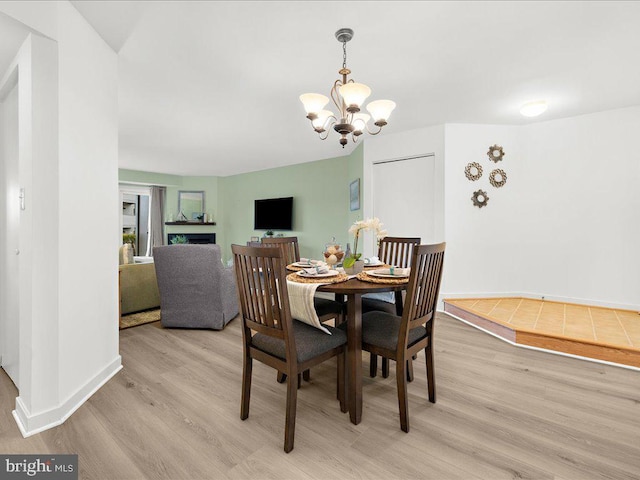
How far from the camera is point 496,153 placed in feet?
13.1

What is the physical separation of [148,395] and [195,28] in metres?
2.36

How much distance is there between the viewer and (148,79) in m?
2.73

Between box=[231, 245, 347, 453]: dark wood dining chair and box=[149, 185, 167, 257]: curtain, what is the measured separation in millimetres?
6651

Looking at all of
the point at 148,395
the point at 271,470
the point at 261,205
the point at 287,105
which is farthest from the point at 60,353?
the point at 261,205

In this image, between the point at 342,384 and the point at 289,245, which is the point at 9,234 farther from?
the point at 342,384

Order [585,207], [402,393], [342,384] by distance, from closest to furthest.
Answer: [402,393] < [342,384] < [585,207]

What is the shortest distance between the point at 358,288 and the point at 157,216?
7.05 m

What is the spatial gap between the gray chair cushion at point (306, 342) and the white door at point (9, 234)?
1.64m

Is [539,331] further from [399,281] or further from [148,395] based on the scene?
[148,395]

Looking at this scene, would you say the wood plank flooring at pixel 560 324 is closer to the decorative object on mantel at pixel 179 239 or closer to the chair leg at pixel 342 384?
the chair leg at pixel 342 384

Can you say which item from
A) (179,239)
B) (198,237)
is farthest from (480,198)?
(179,239)

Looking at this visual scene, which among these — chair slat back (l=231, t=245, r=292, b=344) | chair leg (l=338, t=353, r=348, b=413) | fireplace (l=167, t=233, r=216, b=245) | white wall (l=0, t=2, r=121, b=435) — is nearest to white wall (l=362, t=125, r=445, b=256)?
chair leg (l=338, t=353, r=348, b=413)

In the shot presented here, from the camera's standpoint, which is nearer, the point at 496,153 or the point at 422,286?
the point at 422,286

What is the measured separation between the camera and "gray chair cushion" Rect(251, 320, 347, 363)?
5.03 ft
